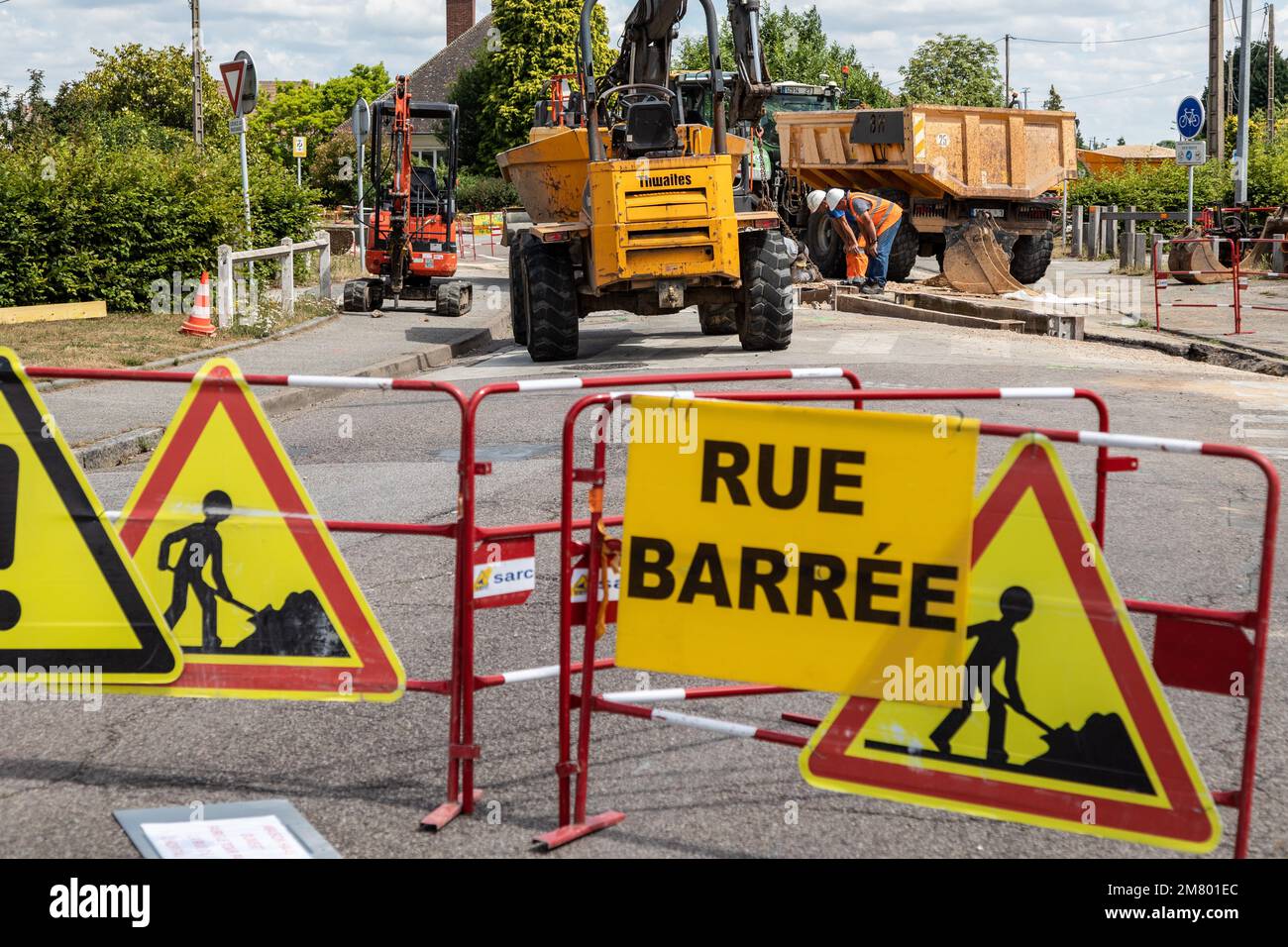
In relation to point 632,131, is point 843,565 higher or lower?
lower

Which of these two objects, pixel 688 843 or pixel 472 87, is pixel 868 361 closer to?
pixel 688 843

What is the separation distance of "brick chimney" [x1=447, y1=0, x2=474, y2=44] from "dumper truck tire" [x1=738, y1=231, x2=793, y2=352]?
80608 mm

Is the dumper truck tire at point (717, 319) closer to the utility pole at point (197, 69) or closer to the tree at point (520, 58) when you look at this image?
the utility pole at point (197, 69)

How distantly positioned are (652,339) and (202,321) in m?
5.27

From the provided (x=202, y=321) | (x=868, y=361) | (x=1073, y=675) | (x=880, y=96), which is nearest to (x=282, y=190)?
(x=202, y=321)

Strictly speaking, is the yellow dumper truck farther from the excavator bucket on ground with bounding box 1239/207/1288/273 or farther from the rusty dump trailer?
the excavator bucket on ground with bounding box 1239/207/1288/273

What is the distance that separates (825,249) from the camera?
27.1 m

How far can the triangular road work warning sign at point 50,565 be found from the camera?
Answer: 15.3 ft

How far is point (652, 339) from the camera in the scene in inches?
719

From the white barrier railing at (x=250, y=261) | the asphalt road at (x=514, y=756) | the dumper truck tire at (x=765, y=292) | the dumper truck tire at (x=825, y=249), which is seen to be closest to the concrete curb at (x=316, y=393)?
the asphalt road at (x=514, y=756)

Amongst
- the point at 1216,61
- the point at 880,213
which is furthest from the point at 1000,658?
the point at 1216,61

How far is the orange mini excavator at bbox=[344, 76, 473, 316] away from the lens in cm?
2147

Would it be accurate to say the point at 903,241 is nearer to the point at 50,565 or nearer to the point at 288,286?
the point at 288,286


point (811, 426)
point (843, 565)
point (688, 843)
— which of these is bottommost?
point (688, 843)
